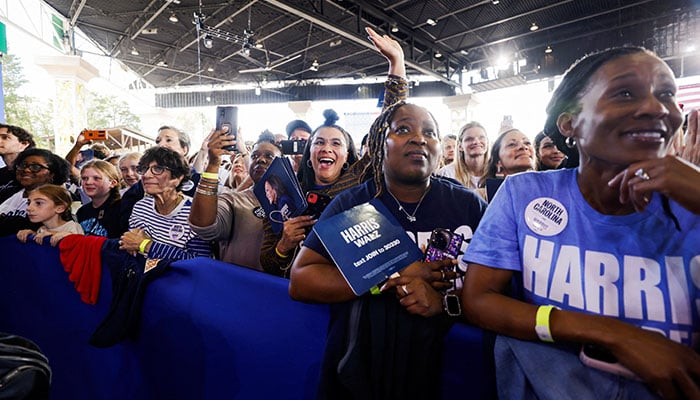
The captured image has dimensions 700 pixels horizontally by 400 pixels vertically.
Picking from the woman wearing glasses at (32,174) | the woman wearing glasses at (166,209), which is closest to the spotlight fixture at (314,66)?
the woman wearing glasses at (32,174)

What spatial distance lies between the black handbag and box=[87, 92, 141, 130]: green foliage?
2435cm

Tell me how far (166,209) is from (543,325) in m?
2.17

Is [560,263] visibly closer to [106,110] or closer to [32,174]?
[32,174]

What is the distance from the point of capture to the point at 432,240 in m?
1.21

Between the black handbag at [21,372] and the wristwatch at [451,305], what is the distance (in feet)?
2.83

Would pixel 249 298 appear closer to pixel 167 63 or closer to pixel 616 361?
pixel 616 361

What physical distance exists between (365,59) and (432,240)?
517 inches

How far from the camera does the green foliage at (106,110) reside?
2078 cm

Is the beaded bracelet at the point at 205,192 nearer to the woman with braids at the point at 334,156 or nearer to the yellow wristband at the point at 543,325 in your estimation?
the woman with braids at the point at 334,156

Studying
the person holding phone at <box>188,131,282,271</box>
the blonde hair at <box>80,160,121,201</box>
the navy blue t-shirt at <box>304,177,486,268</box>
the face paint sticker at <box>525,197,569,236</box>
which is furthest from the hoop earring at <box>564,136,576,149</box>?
the blonde hair at <box>80,160,121,201</box>

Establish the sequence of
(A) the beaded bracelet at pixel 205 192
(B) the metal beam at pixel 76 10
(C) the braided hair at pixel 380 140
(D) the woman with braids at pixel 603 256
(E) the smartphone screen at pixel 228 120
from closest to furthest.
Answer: (D) the woman with braids at pixel 603 256 < (C) the braided hair at pixel 380 140 < (A) the beaded bracelet at pixel 205 192 < (E) the smartphone screen at pixel 228 120 < (B) the metal beam at pixel 76 10

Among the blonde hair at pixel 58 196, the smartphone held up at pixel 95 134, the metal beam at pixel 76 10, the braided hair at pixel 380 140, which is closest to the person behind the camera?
the braided hair at pixel 380 140

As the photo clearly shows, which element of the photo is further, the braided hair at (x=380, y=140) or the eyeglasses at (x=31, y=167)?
the eyeglasses at (x=31, y=167)

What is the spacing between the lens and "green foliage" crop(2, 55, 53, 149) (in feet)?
54.9
